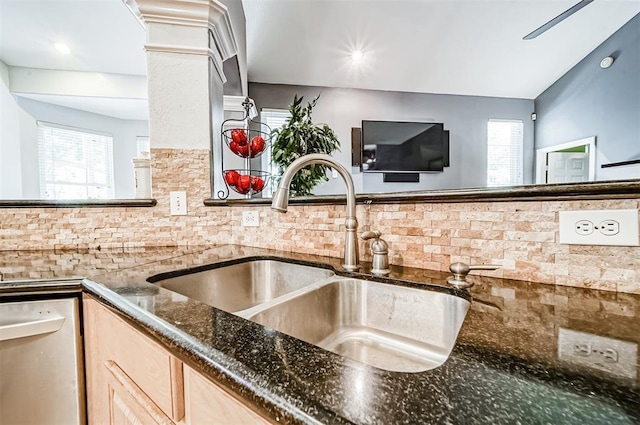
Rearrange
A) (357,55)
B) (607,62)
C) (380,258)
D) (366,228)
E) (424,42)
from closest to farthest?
(380,258) → (366,228) → (424,42) → (357,55) → (607,62)

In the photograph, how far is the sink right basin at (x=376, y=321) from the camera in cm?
61

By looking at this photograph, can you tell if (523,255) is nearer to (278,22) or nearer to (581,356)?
(581,356)

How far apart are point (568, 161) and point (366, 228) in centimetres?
522

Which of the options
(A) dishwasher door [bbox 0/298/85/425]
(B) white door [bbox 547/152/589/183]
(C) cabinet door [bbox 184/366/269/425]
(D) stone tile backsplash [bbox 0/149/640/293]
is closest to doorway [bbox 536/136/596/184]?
(B) white door [bbox 547/152/589/183]

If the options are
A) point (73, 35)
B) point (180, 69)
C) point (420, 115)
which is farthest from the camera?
point (420, 115)

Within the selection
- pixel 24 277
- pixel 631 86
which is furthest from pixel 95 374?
pixel 631 86

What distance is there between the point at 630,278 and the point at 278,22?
3.59 metres

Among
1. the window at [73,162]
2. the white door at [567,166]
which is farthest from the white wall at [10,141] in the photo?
the white door at [567,166]

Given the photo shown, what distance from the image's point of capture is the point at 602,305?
0.51 meters

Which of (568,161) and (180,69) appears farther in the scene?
(568,161)

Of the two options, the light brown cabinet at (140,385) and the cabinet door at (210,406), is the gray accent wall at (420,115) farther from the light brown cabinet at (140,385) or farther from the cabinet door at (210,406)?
the cabinet door at (210,406)

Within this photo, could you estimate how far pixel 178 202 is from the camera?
1.27 m

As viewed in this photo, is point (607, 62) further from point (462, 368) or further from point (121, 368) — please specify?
point (121, 368)

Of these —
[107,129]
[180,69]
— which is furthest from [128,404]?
[107,129]
